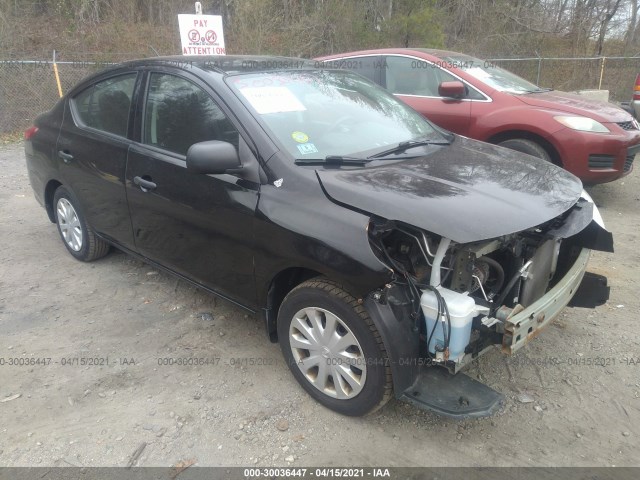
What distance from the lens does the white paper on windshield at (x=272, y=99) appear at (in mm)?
2982

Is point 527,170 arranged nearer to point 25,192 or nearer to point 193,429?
point 193,429

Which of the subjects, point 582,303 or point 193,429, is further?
point 582,303

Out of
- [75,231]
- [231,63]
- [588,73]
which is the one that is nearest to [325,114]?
[231,63]

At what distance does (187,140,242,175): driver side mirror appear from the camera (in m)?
2.66

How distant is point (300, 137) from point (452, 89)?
355 cm

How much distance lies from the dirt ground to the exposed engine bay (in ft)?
1.84

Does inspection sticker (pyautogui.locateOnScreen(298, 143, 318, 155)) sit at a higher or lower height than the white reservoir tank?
higher

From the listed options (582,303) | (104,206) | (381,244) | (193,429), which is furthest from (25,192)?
(582,303)

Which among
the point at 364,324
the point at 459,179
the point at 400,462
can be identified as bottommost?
the point at 400,462

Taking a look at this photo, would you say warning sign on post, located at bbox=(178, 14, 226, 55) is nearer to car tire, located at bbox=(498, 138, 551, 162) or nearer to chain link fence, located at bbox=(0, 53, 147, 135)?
chain link fence, located at bbox=(0, 53, 147, 135)

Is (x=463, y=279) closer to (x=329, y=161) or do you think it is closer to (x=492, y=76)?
(x=329, y=161)

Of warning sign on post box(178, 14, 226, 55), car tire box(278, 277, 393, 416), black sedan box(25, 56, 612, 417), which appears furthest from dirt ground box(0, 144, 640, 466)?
warning sign on post box(178, 14, 226, 55)

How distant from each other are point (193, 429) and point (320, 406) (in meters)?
0.68

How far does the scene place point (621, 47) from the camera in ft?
62.6
